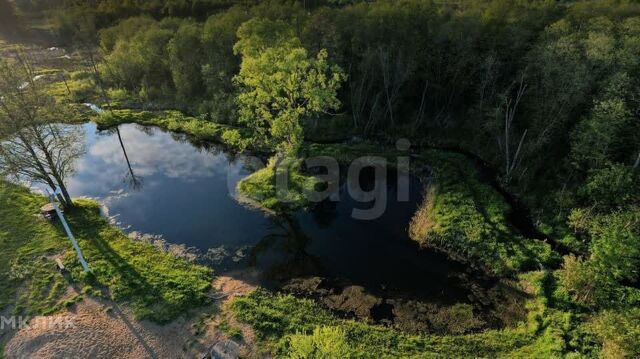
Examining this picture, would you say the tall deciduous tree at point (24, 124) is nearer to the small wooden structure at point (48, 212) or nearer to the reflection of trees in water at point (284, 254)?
the small wooden structure at point (48, 212)

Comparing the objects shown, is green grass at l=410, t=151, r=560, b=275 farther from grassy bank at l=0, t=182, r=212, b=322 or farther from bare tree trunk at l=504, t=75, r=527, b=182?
grassy bank at l=0, t=182, r=212, b=322

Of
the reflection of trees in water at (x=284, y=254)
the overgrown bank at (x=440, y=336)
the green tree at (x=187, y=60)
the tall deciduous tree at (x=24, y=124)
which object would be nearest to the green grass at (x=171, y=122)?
the green tree at (x=187, y=60)

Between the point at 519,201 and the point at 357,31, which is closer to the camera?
the point at 519,201

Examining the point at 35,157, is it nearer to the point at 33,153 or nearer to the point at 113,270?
the point at 33,153

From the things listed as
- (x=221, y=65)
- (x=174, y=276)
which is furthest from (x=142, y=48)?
(x=174, y=276)

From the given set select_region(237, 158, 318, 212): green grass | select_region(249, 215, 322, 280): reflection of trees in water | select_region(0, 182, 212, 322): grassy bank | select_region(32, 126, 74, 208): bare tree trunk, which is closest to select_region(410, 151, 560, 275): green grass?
select_region(249, 215, 322, 280): reflection of trees in water

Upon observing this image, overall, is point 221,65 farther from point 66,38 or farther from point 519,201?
point 66,38

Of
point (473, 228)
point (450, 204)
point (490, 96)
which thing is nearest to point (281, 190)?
point (450, 204)
